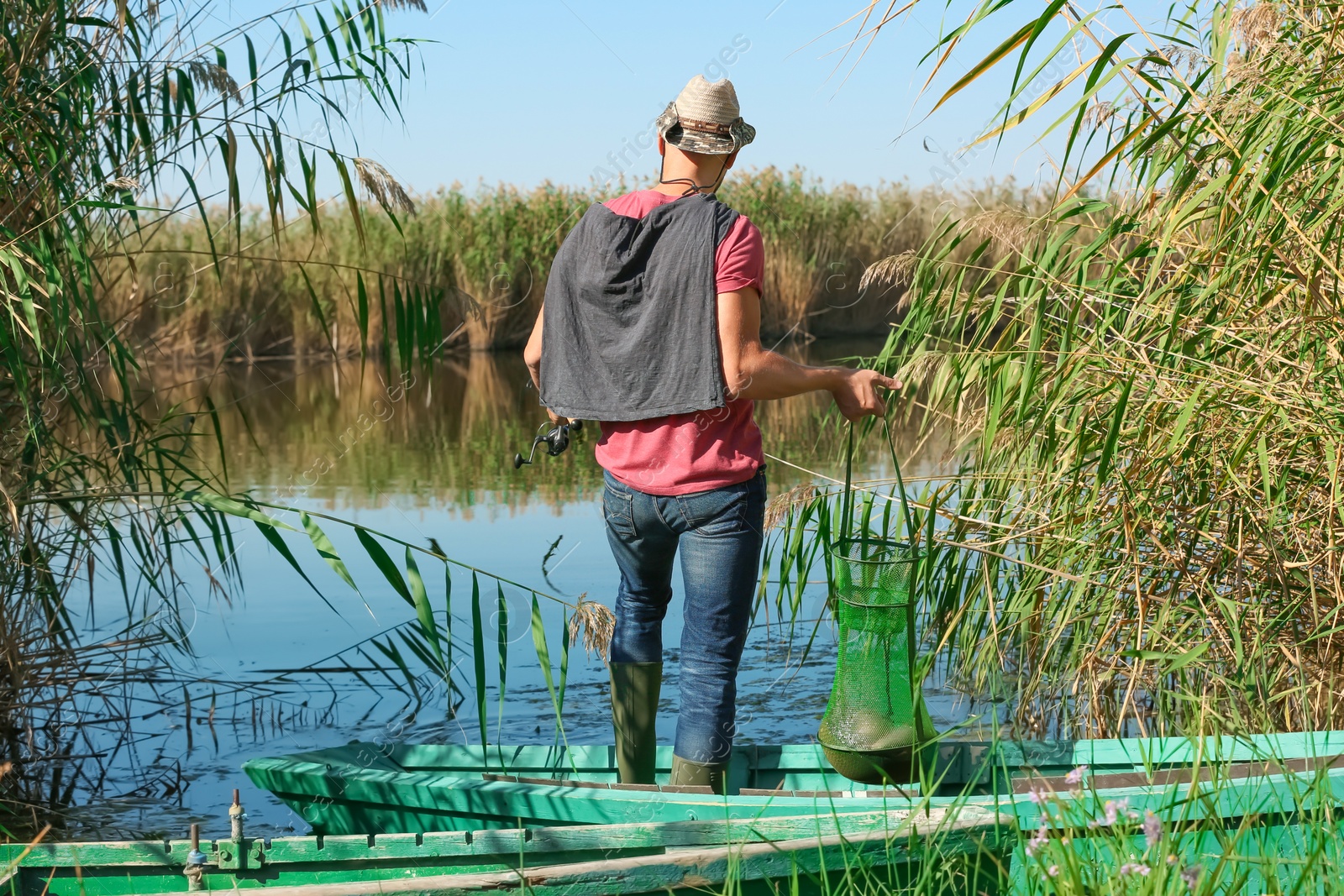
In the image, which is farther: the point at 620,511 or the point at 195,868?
the point at 620,511

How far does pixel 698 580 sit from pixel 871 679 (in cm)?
42

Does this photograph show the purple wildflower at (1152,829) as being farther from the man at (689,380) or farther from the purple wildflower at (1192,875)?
the man at (689,380)

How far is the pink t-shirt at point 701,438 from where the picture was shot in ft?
8.36

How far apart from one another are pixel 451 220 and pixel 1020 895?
13417mm

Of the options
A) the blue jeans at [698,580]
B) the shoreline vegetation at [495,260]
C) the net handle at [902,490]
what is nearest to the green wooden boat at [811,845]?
the blue jeans at [698,580]

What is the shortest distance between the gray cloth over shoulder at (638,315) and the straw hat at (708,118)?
101mm

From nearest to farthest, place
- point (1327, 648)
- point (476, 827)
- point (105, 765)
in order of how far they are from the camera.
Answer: point (476, 827)
point (1327, 648)
point (105, 765)

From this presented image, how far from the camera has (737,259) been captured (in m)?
2.54

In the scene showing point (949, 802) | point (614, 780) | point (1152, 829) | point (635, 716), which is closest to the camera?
point (1152, 829)

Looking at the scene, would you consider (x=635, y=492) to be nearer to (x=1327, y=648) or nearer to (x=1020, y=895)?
(x=1020, y=895)

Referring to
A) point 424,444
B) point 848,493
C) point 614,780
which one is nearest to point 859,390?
point 848,493

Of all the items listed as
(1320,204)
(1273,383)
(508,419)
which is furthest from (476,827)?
(508,419)

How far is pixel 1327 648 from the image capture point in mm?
3012

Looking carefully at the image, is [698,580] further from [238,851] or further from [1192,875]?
[1192,875]
